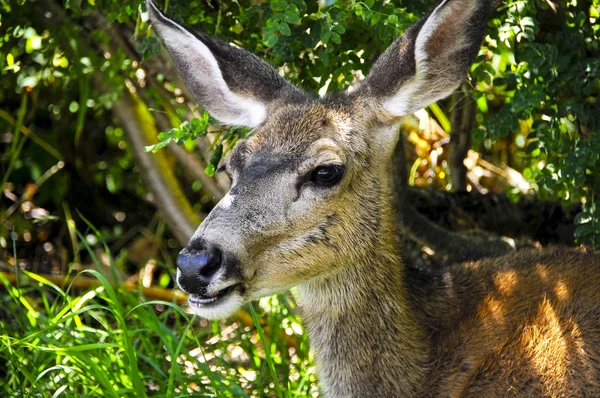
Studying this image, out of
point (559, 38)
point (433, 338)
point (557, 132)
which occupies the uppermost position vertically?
point (559, 38)

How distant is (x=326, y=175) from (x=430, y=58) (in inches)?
28.1

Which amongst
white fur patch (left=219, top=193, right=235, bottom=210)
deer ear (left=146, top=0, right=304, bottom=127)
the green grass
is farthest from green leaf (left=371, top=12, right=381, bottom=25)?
the green grass

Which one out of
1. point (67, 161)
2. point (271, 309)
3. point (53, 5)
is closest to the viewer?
point (271, 309)

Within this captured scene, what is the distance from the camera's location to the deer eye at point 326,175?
4070 millimetres

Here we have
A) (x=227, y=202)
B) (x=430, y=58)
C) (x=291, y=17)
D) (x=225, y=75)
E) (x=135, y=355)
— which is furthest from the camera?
(x=225, y=75)

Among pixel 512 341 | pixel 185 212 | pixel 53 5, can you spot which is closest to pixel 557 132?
pixel 512 341

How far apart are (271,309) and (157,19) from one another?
188cm

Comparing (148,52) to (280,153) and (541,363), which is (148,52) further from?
(541,363)

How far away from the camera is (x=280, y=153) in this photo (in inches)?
164

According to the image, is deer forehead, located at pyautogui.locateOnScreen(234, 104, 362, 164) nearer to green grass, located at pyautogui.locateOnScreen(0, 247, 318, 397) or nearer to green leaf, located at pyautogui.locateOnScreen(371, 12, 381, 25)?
green leaf, located at pyautogui.locateOnScreen(371, 12, 381, 25)

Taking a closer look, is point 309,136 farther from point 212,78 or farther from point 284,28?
point 212,78

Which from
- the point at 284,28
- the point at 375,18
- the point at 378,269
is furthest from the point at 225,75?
the point at 378,269

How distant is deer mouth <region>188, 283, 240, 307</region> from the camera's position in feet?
12.5

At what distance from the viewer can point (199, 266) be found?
3.69m
